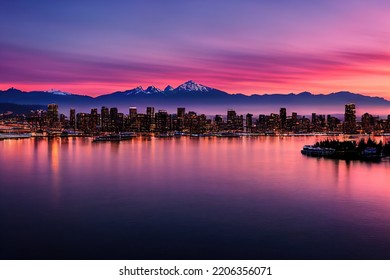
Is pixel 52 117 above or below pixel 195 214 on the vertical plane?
above

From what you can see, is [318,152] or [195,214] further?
[318,152]

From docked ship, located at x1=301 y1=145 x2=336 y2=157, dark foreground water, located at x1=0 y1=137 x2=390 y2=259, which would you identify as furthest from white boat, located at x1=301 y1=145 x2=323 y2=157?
dark foreground water, located at x1=0 y1=137 x2=390 y2=259

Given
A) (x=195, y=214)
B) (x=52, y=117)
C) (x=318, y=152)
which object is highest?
(x=52, y=117)

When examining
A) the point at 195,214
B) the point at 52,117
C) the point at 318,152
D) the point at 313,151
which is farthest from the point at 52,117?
the point at 195,214

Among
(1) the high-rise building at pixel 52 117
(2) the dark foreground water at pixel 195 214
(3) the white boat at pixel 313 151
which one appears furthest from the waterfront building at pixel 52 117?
(2) the dark foreground water at pixel 195 214

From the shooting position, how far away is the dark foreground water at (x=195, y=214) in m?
11.8

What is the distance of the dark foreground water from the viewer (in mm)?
11805

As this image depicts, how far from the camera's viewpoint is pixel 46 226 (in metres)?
14.5

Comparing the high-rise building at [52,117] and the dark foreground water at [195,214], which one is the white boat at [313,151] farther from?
the high-rise building at [52,117]

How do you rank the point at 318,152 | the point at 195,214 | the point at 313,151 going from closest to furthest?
1. the point at 195,214
2. the point at 318,152
3. the point at 313,151

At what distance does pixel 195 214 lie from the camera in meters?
16.2

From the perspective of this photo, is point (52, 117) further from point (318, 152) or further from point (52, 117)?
point (318, 152)

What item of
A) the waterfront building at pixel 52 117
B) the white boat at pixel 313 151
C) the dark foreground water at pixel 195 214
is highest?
the waterfront building at pixel 52 117
